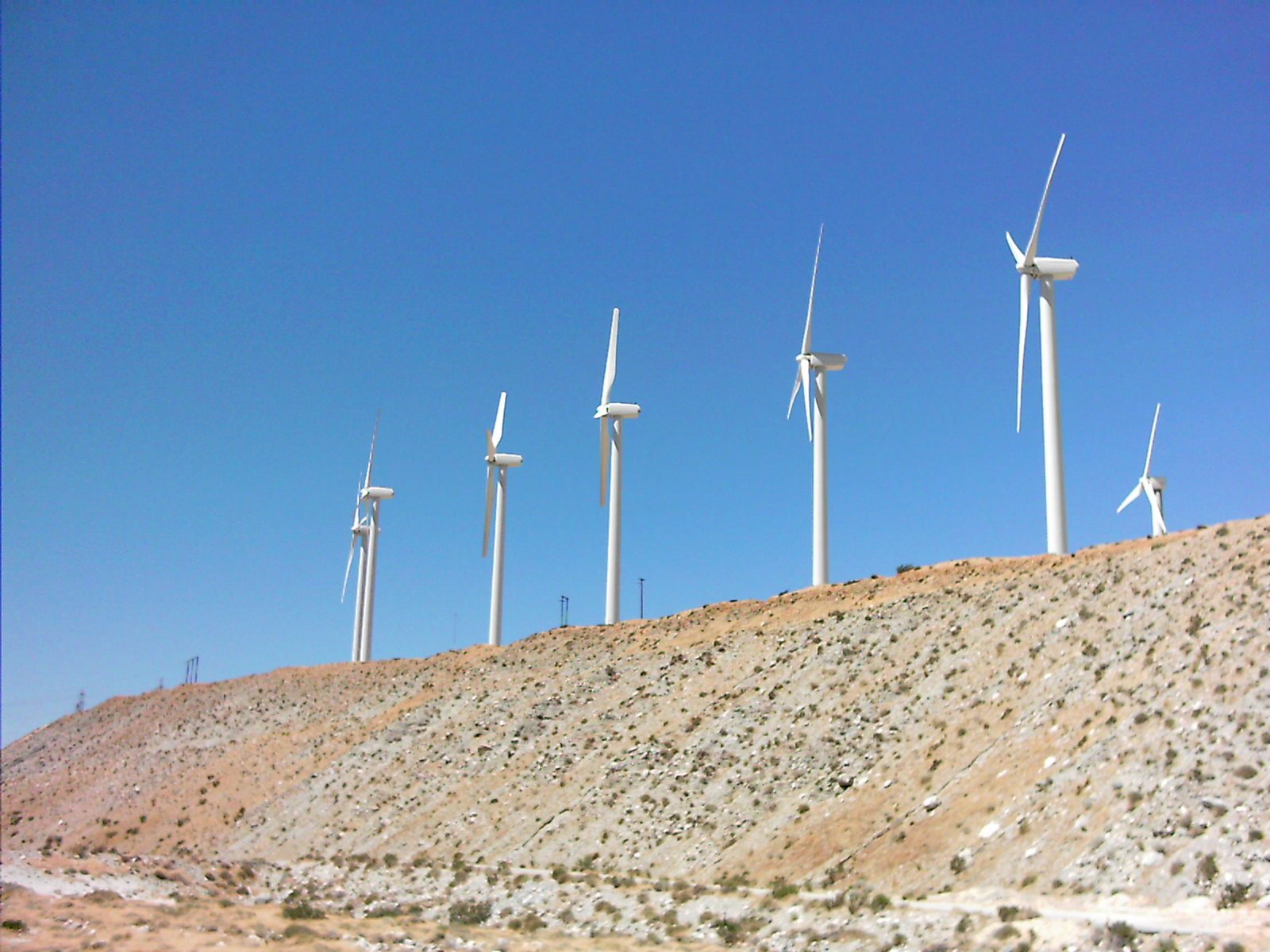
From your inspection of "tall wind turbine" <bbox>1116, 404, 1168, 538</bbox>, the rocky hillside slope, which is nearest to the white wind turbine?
the rocky hillside slope

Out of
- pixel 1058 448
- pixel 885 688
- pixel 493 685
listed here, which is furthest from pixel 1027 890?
pixel 493 685

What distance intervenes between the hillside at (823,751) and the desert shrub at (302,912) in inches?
430

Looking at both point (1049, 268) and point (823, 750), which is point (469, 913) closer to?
point (823, 750)

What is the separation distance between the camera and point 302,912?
3453 centimetres

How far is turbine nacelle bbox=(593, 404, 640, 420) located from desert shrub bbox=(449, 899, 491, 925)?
1852 inches

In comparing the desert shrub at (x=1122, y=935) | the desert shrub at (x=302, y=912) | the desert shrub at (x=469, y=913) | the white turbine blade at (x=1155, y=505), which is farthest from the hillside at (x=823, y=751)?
the white turbine blade at (x=1155, y=505)

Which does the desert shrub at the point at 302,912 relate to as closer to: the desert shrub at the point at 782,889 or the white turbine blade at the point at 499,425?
the desert shrub at the point at 782,889

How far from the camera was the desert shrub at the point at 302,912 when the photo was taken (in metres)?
34.2

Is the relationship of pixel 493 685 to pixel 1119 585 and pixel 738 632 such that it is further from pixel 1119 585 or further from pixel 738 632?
pixel 1119 585

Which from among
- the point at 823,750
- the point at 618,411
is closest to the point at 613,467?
the point at 618,411

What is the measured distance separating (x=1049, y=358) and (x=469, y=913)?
38556 millimetres

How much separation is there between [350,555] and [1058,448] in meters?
74.9

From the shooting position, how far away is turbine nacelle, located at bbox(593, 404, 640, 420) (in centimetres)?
8066

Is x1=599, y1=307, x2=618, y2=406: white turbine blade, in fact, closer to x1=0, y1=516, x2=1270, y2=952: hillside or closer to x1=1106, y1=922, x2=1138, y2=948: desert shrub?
x1=0, y1=516, x2=1270, y2=952: hillside
